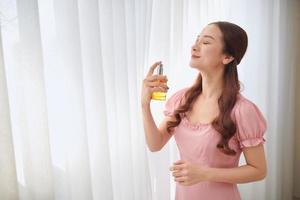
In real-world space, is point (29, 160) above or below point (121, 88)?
below

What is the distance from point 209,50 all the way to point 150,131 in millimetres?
358

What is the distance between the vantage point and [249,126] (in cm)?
99

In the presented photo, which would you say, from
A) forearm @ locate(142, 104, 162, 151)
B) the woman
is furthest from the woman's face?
forearm @ locate(142, 104, 162, 151)

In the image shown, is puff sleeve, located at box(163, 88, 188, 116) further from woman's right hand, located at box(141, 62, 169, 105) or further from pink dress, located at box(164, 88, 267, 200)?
woman's right hand, located at box(141, 62, 169, 105)

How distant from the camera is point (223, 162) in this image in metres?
1.07

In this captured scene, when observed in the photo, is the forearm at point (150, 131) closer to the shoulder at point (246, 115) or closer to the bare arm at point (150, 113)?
the bare arm at point (150, 113)

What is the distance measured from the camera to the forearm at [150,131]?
109 centimetres

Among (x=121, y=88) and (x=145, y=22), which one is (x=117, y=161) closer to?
(x=121, y=88)

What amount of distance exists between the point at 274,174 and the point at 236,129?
141 centimetres

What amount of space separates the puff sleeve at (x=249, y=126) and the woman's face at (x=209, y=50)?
175 mm

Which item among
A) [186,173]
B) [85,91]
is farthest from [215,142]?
[85,91]

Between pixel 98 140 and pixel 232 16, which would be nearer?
pixel 98 140

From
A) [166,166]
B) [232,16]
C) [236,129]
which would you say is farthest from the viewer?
[232,16]

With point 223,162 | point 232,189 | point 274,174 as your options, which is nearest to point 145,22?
point 223,162
